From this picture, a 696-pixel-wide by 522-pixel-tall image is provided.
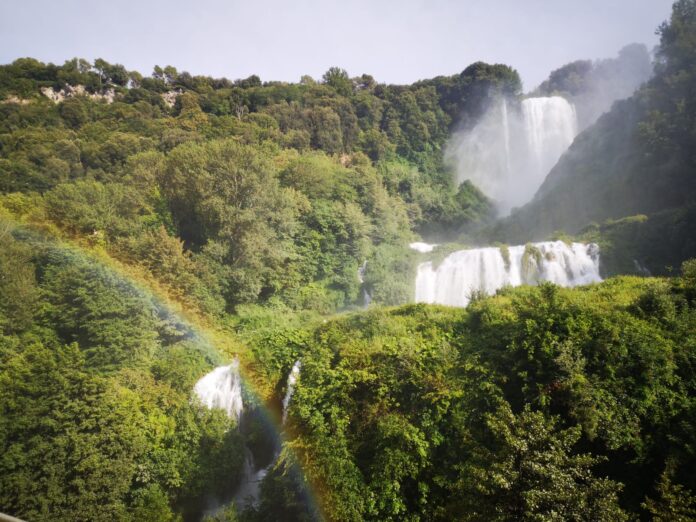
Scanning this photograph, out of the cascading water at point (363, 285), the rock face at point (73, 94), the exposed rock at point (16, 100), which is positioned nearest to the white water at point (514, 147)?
the cascading water at point (363, 285)

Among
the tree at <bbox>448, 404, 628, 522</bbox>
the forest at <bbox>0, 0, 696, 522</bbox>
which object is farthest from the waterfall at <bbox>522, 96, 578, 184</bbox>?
the tree at <bbox>448, 404, 628, 522</bbox>

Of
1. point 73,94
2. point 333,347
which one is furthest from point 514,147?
point 73,94

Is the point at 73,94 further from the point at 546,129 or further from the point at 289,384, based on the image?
the point at 546,129

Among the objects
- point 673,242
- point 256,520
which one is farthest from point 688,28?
point 256,520

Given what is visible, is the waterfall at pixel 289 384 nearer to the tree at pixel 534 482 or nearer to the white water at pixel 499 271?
the tree at pixel 534 482

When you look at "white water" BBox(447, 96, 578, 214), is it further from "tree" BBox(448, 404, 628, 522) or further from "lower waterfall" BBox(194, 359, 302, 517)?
"tree" BBox(448, 404, 628, 522)
